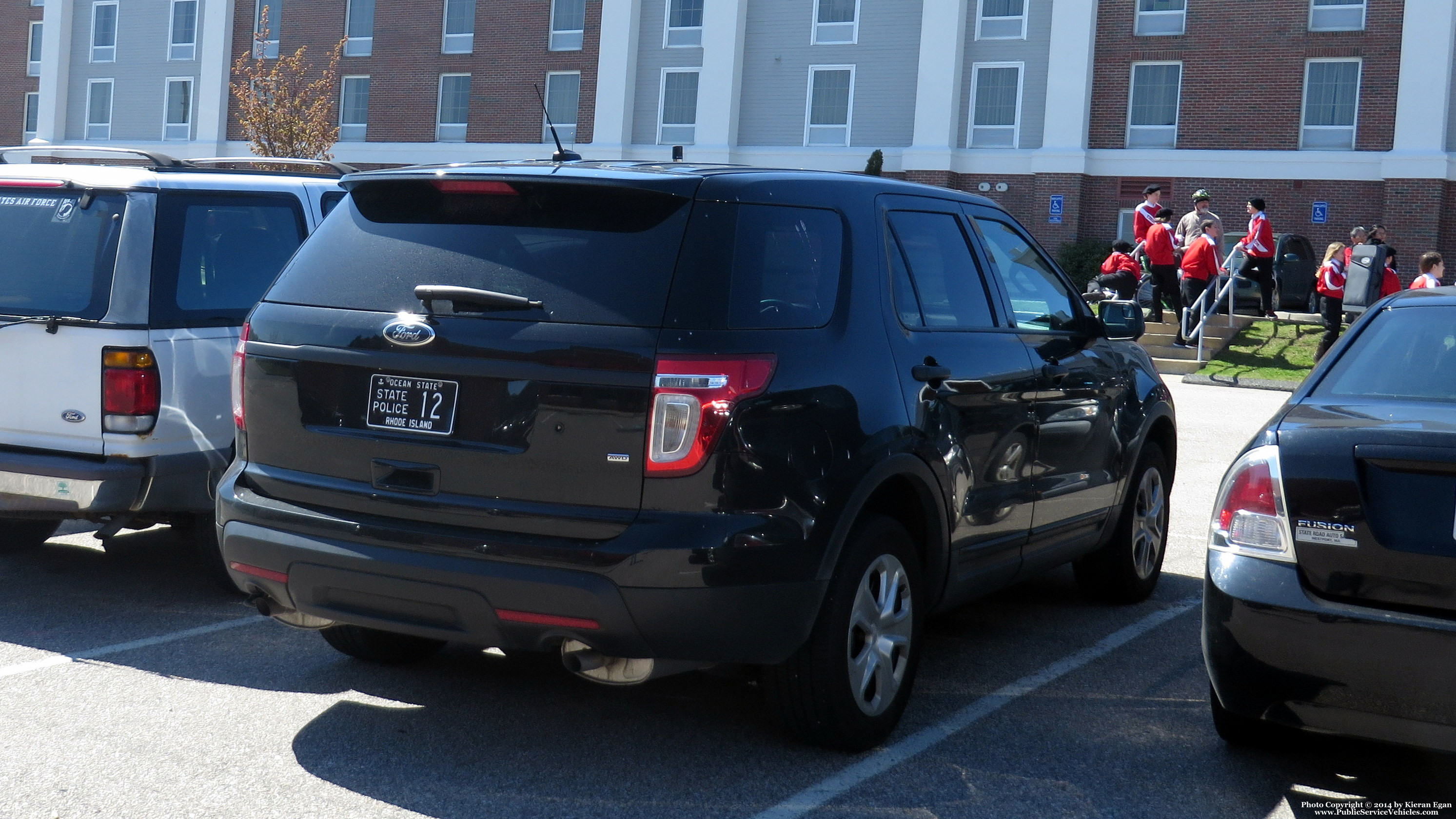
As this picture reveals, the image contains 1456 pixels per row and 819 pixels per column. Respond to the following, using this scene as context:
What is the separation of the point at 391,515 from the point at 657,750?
1.14m

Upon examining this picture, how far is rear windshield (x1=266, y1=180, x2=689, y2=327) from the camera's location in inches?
158

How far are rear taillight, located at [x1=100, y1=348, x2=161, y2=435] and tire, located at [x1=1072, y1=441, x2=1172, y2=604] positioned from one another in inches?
164

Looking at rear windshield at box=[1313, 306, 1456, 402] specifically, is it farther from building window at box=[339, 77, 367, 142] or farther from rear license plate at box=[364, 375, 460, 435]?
building window at box=[339, 77, 367, 142]

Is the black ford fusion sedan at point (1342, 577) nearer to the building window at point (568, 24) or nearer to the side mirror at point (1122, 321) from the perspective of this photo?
the side mirror at point (1122, 321)

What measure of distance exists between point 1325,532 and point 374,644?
328 centimetres

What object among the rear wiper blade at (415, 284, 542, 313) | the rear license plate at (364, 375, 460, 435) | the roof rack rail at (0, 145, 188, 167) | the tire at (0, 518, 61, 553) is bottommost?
the tire at (0, 518, 61, 553)

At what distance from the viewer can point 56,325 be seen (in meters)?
5.80

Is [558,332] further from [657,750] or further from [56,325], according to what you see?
[56,325]

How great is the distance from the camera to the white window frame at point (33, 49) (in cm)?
5412

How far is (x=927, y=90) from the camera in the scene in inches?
1516

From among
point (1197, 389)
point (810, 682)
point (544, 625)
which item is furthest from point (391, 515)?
point (1197, 389)

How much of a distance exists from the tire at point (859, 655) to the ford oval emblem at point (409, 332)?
1380 mm

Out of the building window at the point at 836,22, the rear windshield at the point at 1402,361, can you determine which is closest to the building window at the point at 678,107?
the building window at the point at 836,22

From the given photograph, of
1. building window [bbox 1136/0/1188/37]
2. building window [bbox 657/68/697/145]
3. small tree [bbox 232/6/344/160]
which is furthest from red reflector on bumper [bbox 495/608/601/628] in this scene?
small tree [bbox 232/6/344/160]
